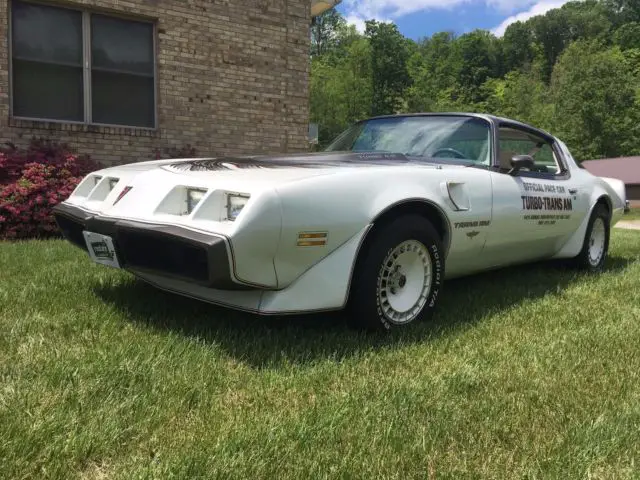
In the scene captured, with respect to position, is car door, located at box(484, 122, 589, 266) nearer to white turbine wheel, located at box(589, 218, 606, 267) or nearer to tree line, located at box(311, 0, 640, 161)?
white turbine wheel, located at box(589, 218, 606, 267)

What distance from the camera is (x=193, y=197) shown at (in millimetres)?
Result: 2896

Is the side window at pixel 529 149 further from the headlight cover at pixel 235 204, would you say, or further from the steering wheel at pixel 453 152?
the headlight cover at pixel 235 204

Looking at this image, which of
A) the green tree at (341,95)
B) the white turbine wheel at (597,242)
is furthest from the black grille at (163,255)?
the green tree at (341,95)

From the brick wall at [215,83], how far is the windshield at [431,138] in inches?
170

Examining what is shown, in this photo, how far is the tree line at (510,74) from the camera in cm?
2706

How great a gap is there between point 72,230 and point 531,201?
3163mm

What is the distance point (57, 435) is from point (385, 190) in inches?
75.7

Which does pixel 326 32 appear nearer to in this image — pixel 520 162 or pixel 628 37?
pixel 628 37

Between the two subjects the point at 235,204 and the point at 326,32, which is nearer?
the point at 235,204

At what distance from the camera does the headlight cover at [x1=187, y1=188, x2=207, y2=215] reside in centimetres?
286

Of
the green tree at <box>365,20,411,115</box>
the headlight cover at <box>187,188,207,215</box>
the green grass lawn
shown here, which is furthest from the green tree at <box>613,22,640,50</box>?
the headlight cover at <box>187,188,207,215</box>

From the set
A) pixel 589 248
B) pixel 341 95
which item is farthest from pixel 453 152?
pixel 341 95

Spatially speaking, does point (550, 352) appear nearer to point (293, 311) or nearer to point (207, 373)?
point (293, 311)

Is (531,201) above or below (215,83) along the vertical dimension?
below
